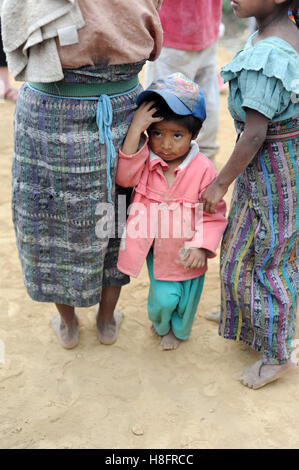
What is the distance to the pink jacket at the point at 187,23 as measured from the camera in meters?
3.28

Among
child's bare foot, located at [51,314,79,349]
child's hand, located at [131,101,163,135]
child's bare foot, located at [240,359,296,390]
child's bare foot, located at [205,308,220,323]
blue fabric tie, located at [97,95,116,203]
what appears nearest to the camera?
blue fabric tie, located at [97,95,116,203]

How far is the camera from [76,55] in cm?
189

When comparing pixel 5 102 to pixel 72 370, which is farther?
pixel 5 102

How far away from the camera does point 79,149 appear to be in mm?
2086

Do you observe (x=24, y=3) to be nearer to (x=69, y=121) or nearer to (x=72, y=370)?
(x=69, y=121)

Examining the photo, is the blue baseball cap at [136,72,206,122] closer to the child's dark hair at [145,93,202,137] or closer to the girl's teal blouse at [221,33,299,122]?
the child's dark hair at [145,93,202,137]

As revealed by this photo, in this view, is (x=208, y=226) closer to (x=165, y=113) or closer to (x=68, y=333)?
(x=165, y=113)

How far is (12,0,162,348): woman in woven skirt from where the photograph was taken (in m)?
1.92

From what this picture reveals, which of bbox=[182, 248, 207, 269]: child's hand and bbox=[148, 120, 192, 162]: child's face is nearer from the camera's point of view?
bbox=[148, 120, 192, 162]: child's face

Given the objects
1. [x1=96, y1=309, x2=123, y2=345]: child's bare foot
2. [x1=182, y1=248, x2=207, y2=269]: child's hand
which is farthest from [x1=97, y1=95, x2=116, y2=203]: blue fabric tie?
[x1=96, y1=309, x2=123, y2=345]: child's bare foot

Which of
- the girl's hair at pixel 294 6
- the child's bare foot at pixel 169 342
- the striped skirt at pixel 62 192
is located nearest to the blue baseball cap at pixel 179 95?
the striped skirt at pixel 62 192

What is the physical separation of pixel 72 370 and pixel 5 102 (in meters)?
4.11

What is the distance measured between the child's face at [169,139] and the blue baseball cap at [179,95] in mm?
80

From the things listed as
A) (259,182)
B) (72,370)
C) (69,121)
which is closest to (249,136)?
(259,182)
